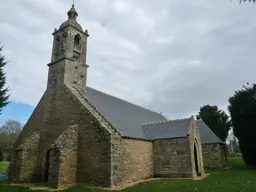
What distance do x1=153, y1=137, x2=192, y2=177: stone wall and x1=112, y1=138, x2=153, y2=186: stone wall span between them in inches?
21.2

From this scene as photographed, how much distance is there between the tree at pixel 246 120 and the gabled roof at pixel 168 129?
801 cm

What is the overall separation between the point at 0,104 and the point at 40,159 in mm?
5016

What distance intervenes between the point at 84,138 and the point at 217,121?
31.5m

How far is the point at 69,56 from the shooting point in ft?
52.3

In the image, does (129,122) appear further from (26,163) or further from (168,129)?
(26,163)

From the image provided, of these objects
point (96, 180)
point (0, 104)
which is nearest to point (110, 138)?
point (96, 180)

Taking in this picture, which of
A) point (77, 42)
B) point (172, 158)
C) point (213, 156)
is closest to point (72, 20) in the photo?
point (77, 42)

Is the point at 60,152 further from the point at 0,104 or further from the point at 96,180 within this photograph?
the point at 0,104

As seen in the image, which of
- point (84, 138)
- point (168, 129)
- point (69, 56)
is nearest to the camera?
point (84, 138)

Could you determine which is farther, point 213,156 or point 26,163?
point 213,156

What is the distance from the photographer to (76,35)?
17.1 m

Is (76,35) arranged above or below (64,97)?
above

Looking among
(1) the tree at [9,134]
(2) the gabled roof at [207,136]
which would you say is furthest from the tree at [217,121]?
(1) the tree at [9,134]

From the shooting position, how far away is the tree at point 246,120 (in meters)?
20.0
